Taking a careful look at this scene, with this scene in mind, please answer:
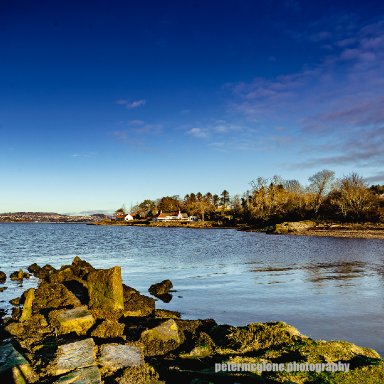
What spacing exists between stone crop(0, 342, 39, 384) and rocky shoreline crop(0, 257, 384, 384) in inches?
0.7

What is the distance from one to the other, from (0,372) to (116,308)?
249 inches

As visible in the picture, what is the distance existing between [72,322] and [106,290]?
2.25 m

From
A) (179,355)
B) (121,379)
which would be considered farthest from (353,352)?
(121,379)

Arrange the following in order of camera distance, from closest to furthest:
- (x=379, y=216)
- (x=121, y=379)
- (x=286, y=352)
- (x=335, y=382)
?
(x=335, y=382), (x=121, y=379), (x=286, y=352), (x=379, y=216)

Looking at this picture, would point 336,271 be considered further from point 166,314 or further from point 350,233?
point 350,233

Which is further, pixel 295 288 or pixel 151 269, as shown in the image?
pixel 151 269

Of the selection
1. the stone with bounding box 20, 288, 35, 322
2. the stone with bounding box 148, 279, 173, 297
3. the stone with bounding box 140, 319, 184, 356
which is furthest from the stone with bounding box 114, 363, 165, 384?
the stone with bounding box 148, 279, 173, 297

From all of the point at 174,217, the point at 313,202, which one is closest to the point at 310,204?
the point at 313,202

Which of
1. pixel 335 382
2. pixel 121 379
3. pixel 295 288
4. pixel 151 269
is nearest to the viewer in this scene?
pixel 335 382

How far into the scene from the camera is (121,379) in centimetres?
703

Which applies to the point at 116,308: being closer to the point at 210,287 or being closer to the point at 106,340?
the point at 106,340

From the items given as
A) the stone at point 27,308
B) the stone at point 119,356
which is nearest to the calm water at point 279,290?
the stone at point 27,308

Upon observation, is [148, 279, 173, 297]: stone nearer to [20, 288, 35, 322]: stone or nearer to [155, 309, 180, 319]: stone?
[155, 309, 180, 319]: stone

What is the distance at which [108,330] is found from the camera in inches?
428
